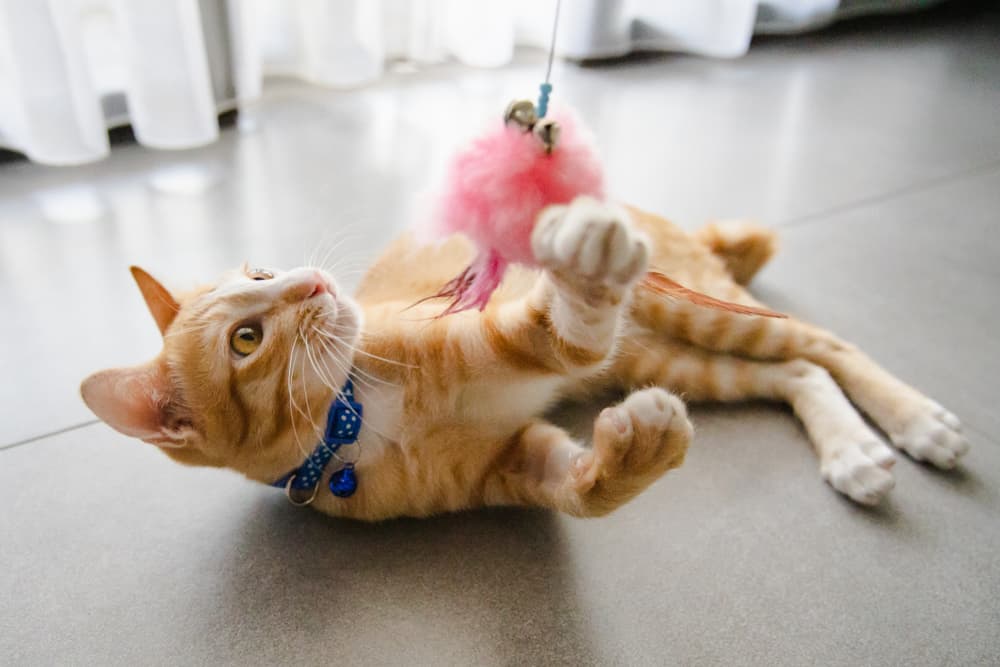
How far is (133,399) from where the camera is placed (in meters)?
0.83

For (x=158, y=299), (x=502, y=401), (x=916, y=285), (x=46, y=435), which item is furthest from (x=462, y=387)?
(x=916, y=285)

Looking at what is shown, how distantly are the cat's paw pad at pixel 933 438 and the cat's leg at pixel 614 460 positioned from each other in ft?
1.63

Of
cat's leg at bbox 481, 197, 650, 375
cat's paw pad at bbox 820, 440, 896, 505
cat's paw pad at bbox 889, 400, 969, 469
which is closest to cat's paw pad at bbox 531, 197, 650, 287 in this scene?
cat's leg at bbox 481, 197, 650, 375

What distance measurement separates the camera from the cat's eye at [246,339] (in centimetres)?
88

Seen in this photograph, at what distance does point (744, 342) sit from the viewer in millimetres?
1234

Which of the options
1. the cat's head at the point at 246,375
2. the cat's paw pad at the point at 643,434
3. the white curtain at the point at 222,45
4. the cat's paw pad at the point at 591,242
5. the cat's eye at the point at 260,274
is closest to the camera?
the cat's paw pad at the point at 591,242

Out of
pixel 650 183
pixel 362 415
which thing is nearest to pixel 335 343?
pixel 362 415

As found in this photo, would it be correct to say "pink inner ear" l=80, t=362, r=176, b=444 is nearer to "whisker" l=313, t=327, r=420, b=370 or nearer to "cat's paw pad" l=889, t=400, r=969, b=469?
"whisker" l=313, t=327, r=420, b=370

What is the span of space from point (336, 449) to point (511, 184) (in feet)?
1.56

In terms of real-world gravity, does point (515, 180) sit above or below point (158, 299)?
above

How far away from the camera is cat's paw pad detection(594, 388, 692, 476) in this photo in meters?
0.76

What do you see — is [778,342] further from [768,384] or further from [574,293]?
[574,293]

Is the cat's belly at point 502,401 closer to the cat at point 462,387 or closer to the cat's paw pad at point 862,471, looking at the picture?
the cat at point 462,387

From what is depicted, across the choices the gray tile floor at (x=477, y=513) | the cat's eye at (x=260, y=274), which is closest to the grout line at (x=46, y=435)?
the gray tile floor at (x=477, y=513)
